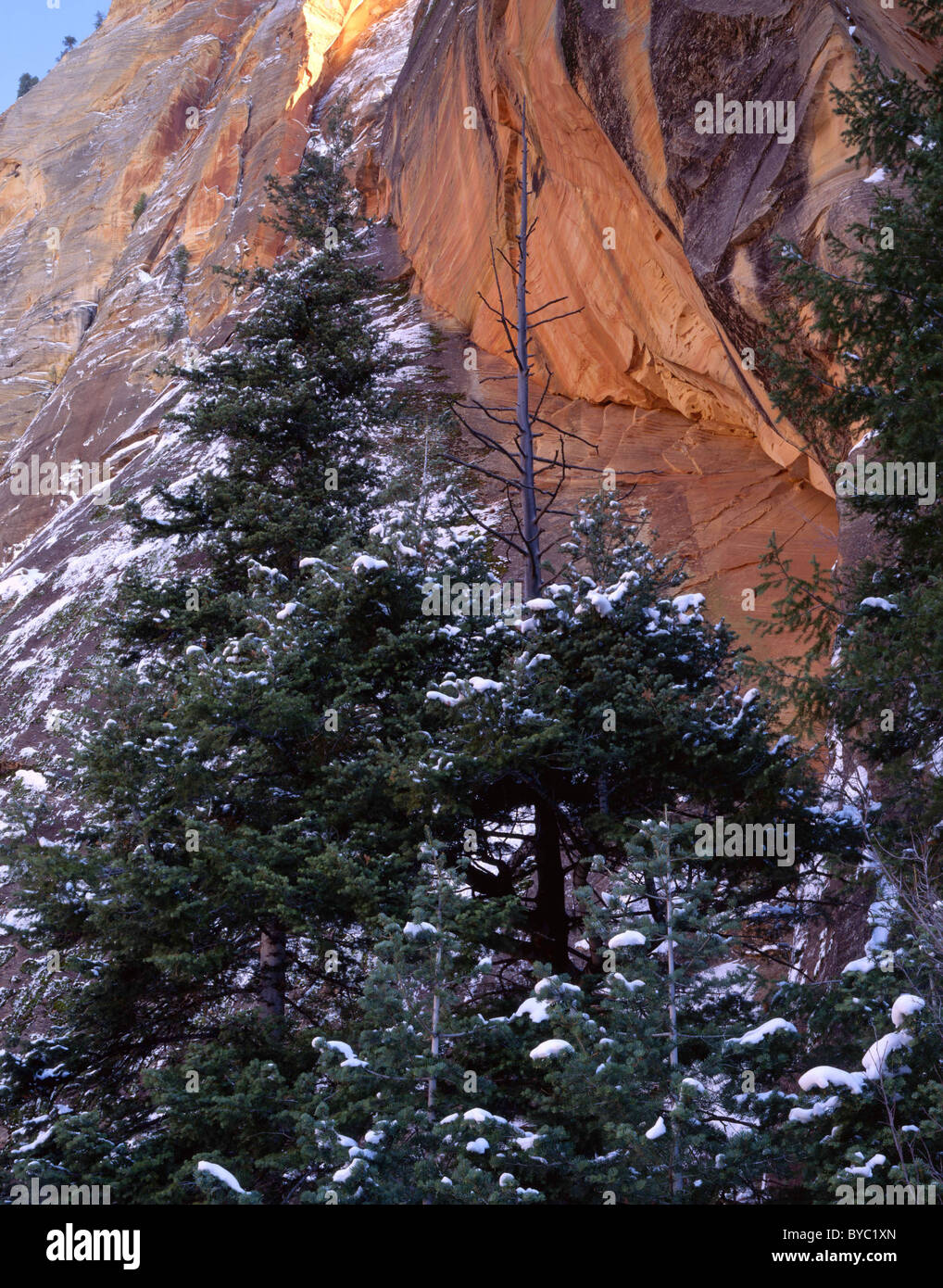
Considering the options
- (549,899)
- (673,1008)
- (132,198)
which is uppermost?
(132,198)

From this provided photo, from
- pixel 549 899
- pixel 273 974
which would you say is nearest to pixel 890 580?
pixel 549 899

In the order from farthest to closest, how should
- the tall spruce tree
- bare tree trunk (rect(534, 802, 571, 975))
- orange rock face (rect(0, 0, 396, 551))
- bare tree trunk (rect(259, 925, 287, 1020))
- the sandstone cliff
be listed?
orange rock face (rect(0, 0, 396, 551)) → the sandstone cliff → bare tree trunk (rect(259, 925, 287, 1020)) → bare tree trunk (rect(534, 802, 571, 975)) → the tall spruce tree

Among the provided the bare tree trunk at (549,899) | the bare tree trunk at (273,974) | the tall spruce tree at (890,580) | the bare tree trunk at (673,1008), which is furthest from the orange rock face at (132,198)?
the bare tree trunk at (673,1008)

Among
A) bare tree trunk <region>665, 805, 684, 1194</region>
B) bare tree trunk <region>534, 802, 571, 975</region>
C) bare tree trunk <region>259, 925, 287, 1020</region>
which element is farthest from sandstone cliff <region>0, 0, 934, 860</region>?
bare tree trunk <region>665, 805, 684, 1194</region>

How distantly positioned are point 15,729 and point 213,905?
12970 millimetres

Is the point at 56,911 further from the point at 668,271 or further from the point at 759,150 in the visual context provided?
the point at 668,271

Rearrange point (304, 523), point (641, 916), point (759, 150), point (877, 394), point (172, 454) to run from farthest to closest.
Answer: point (172, 454) → point (759, 150) → point (304, 523) → point (877, 394) → point (641, 916)

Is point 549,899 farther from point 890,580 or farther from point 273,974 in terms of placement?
point 890,580

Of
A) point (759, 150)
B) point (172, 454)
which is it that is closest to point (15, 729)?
point (172, 454)

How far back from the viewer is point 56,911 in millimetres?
8680

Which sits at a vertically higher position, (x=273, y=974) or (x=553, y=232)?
(x=553, y=232)

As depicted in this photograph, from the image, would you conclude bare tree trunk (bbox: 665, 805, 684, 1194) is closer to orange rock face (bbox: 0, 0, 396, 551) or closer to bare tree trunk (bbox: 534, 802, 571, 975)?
bare tree trunk (bbox: 534, 802, 571, 975)

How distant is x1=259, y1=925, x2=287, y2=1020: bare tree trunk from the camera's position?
30.9ft

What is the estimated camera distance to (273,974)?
954 centimetres
